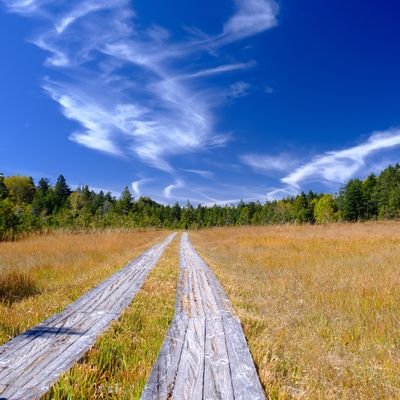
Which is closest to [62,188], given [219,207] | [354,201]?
[219,207]

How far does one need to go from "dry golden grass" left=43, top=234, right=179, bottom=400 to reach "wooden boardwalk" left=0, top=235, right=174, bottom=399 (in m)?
0.12

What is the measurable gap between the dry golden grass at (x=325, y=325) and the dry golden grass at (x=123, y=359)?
108cm

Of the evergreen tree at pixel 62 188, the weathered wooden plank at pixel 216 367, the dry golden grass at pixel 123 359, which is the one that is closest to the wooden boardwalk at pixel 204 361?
the weathered wooden plank at pixel 216 367

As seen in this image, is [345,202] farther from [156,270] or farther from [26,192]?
[26,192]

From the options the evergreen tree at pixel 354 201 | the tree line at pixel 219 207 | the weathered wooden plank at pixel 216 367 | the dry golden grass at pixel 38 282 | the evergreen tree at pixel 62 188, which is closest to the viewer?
the weathered wooden plank at pixel 216 367

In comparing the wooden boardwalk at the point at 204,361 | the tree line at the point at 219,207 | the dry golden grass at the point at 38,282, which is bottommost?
the dry golden grass at the point at 38,282

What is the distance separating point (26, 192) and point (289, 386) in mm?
105921

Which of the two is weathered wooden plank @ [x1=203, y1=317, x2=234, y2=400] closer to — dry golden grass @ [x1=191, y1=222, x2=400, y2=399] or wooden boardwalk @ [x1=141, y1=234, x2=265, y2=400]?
wooden boardwalk @ [x1=141, y1=234, x2=265, y2=400]

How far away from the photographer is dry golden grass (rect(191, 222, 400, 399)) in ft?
8.62

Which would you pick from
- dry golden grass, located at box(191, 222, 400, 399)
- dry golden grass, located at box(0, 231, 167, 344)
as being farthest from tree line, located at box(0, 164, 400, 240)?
dry golden grass, located at box(191, 222, 400, 399)

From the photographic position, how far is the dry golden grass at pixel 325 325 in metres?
2.63

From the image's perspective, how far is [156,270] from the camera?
784 centimetres

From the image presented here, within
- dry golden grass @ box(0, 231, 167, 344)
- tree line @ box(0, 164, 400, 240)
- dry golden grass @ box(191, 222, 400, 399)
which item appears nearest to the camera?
dry golden grass @ box(191, 222, 400, 399)

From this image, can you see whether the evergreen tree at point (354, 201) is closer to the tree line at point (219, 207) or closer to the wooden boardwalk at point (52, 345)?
the tree line at point (219, 207)
